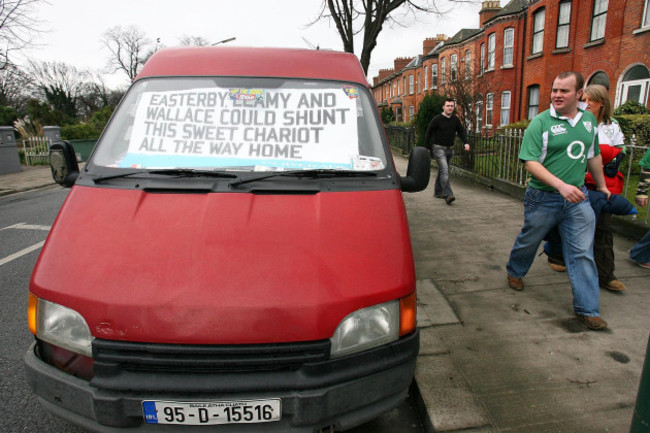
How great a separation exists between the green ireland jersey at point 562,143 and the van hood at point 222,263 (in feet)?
5.68

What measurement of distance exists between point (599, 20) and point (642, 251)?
17.6 m

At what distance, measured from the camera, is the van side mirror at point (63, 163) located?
2.75 meters

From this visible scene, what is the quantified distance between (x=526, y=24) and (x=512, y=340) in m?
24.7

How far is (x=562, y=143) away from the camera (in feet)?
10.6

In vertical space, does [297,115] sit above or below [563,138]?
above

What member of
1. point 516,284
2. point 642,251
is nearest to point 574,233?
point 516,284

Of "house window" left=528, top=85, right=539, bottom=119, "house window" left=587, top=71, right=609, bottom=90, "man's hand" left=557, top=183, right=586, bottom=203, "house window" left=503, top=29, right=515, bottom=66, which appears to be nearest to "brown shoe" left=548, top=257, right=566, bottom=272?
"man's hand" left=557, top=183, right=586, bottom=203

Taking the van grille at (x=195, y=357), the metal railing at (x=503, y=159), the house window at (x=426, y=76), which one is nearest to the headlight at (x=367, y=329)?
the van grille at (x=195, y=357)

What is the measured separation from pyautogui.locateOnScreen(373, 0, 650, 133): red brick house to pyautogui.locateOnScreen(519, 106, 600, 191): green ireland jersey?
9.10 m

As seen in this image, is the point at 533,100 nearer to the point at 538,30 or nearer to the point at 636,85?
the point at 538,30

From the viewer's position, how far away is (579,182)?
3.33 metres

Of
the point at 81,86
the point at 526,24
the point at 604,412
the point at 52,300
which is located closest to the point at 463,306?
the point at 604,412

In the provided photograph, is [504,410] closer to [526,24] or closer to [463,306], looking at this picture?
[463,306]

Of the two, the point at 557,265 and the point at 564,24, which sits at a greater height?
the point at 564,24
